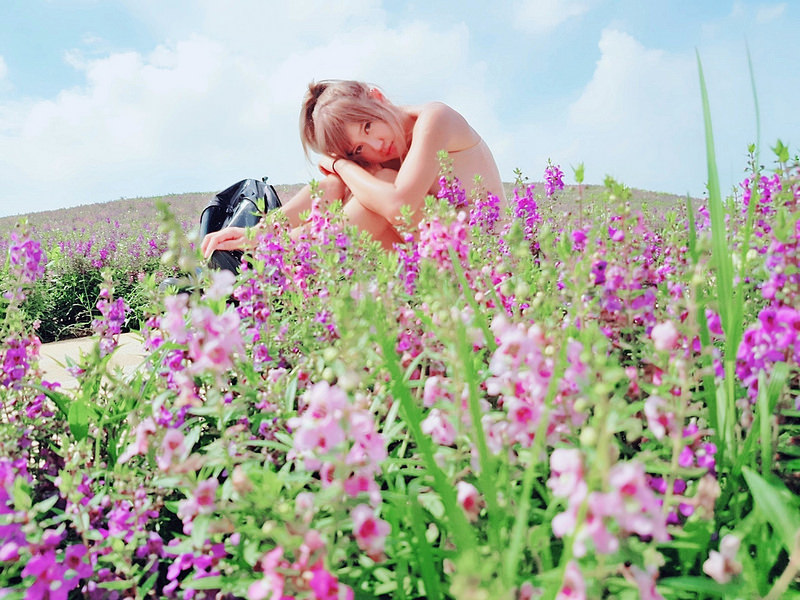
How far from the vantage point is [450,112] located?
17.3ft

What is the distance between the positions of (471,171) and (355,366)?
453 cm

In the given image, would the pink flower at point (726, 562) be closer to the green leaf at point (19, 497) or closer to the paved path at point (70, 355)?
the green leaf at point (19, 497)

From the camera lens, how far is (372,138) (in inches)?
216

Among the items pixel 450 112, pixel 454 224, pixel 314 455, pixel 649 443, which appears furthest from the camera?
pixel 450 112

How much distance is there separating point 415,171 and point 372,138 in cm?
92

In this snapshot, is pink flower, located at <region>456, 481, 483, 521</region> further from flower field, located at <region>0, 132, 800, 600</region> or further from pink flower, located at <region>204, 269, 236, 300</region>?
pink flower, located at <region>204, 269, 236, 300</region>

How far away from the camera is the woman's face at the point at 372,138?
546 cm

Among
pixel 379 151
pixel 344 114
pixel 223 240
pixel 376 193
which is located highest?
pixel 344 114

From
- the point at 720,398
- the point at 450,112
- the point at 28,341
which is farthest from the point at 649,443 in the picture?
the point at 450,112

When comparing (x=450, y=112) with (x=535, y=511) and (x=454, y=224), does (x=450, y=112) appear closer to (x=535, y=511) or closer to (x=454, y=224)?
(x=454, y=224)

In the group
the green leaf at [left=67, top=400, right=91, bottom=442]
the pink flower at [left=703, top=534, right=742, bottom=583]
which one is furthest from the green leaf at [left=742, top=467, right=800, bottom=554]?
the green leaf at [left=67, top=400, right=91, bottom=442]

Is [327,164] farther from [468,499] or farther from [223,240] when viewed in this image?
[468,499]

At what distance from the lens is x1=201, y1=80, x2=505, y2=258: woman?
4.81m

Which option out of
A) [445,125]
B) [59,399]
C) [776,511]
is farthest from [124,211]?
[776,511]
